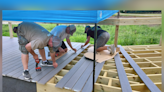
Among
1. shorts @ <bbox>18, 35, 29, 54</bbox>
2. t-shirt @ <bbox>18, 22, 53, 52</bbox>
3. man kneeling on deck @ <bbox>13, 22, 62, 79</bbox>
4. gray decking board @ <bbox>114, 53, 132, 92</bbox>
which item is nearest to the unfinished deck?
gray decking board @ <bbox>114, 53, 132, 92</bbox>

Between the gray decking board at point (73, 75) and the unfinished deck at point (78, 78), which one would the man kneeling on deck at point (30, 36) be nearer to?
the unfinished deck at point (78, 78)

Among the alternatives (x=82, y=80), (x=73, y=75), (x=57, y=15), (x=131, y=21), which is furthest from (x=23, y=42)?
(x=131, y=21)

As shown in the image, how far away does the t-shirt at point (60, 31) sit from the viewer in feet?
5.56

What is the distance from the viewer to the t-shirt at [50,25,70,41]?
1.69 metres

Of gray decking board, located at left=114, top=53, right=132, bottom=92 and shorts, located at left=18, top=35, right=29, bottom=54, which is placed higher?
shorts, located at left=18, top=35, right=29, bottom=54

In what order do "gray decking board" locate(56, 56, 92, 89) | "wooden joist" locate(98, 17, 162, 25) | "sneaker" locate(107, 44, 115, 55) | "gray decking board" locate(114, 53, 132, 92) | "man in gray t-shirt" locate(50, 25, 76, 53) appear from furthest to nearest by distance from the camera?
"sneaker" locate(107, 44, 115, 55) < "man in gray t-shirt" locate(50, 25, 76, 53) < "gray decking board" locate(56, 56, 92, 89) < "gray decking board" locate(114, 53, 132, 92) < "wooden joist" locate(98, 17, 162, 25)

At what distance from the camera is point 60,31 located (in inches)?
70.1

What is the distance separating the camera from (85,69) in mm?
1817

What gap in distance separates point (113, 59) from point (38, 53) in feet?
4.62

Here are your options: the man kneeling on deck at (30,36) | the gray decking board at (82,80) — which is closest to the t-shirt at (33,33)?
the man kneeling on deck at (30,36)

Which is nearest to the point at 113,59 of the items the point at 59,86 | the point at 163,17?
the point at 59,86

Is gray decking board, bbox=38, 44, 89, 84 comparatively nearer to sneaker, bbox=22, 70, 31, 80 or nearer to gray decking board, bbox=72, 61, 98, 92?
sneaker, bbox=22, 70, 31, 80

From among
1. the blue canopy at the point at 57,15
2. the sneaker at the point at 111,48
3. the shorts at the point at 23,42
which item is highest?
the blue canopy at the point at 57,15

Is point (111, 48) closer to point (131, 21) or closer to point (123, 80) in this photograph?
point (123, 80)
